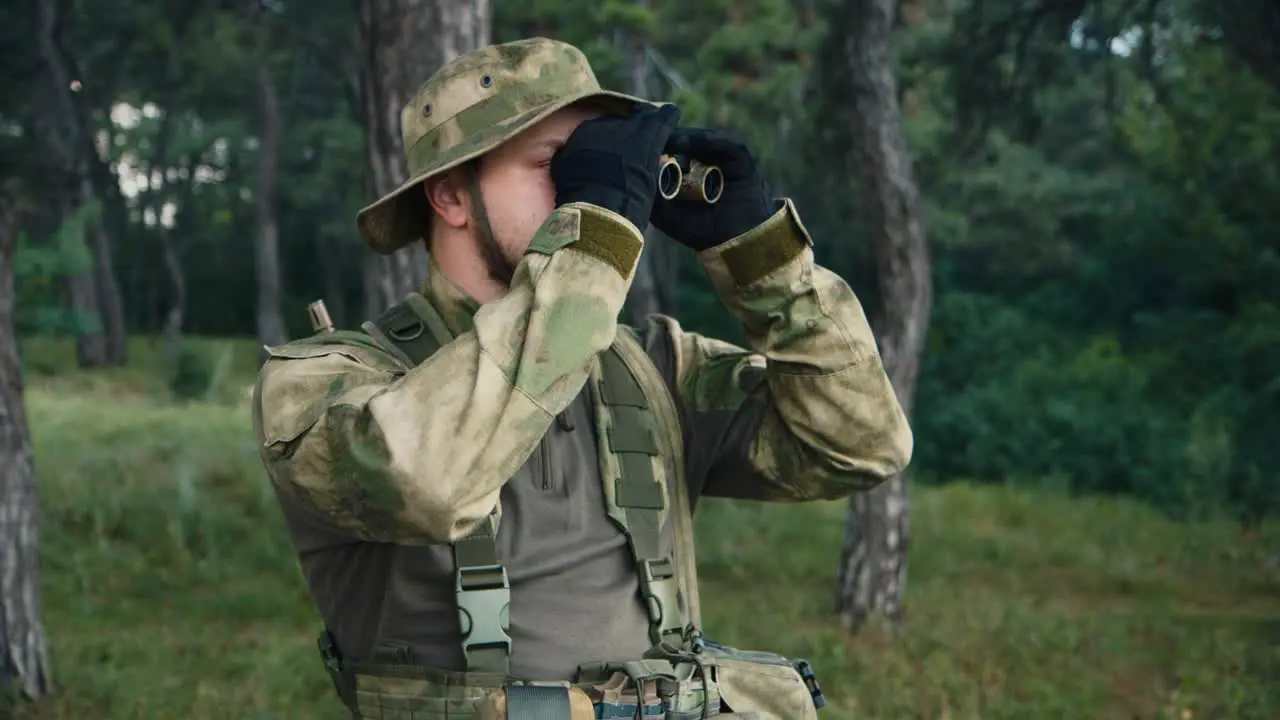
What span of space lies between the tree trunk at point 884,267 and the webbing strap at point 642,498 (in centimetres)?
621

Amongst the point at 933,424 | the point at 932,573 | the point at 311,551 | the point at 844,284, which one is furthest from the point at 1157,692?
the point at 933,424

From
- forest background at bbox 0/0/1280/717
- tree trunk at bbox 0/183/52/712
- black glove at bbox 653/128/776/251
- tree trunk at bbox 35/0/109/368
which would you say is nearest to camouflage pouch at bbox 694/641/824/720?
black glove at bbox 653/128/776/251

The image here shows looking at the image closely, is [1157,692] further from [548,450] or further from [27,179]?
[27,179]

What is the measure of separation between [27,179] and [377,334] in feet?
17.9

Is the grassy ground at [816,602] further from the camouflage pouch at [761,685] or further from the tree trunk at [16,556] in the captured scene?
the camouflage pouch at [761,685]

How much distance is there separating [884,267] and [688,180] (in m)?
6.44

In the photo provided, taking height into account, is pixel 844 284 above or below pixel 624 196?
below

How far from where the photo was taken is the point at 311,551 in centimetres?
251

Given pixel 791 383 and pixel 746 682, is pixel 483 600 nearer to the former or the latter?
pixel 746 682

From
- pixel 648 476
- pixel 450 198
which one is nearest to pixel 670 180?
pixel 450 198

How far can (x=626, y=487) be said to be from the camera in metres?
2.51

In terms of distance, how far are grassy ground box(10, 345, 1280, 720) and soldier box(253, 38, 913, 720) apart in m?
4.43

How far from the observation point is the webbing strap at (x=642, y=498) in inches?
97.7

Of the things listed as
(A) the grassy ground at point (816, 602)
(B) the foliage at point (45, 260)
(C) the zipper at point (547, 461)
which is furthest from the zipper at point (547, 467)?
(B) the foliage at point (45, 260)
